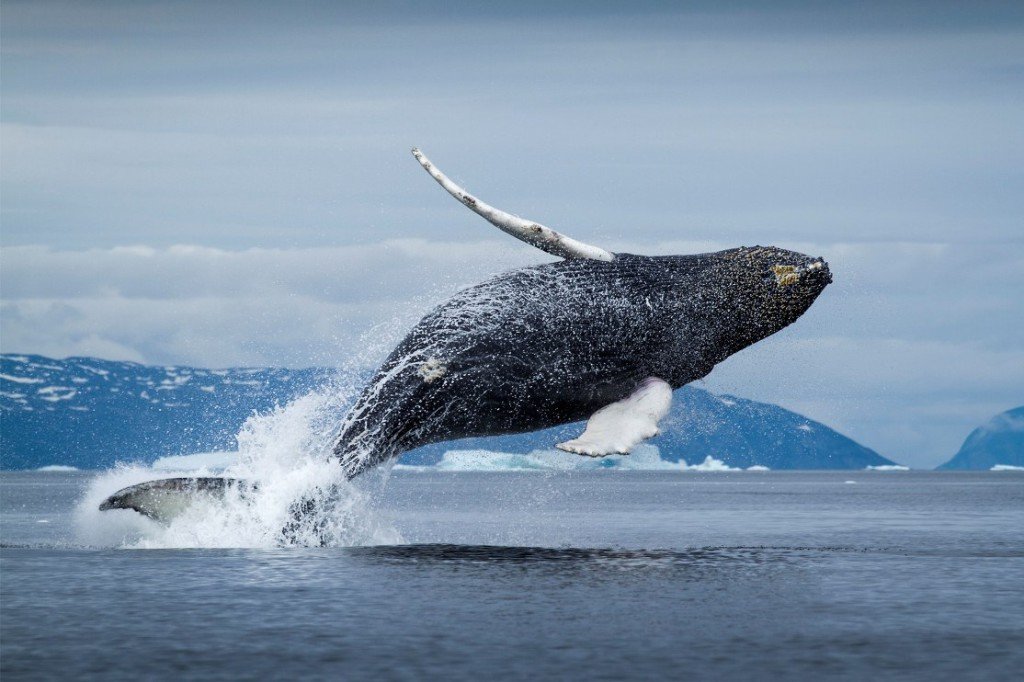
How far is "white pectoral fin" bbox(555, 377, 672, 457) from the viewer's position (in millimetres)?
12984

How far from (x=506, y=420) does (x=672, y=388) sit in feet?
5.94

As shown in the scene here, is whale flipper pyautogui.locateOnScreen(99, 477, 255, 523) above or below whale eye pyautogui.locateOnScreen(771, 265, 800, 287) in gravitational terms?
below

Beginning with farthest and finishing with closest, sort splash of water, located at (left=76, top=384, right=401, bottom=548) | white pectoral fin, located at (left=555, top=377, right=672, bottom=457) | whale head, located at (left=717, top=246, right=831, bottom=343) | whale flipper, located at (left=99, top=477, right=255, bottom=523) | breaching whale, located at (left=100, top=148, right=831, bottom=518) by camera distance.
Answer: whale head, located at (left=717, top=246, right=831, bottom=343) < splash of water, located at (left=76, top=384, right=401, bottom=548) < breaching whale, located at (left=100, top=148, right=831, bottom=518) < whale flipper, located at (left=99, top=477, right=255, bottom=523) < white pectoral fin, located at (left=555, top=377, right=672, bottom=457)

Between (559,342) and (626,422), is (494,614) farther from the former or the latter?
(559,342)

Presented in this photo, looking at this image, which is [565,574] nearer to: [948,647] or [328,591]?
[328,591]

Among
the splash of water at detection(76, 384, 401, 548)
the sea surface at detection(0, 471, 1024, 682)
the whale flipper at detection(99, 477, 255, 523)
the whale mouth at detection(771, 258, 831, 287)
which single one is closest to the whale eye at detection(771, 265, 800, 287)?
the whale mouth at detection(771, 258, 831, 287)

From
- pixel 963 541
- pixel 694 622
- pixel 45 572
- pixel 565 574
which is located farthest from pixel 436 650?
pixel 963 541

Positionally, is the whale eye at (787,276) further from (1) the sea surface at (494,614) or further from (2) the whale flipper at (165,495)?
(2) the whale flipper at (165,495)

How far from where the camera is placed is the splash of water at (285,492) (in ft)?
47.4

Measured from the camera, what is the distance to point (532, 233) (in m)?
14.2

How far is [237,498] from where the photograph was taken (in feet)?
46.3

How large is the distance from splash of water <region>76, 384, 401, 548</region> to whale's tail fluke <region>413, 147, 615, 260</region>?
8.42 feet

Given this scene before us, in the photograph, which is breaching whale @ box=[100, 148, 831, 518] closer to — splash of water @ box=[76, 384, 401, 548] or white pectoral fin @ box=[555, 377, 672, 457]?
white pectoral fin @ box=[555, 377, 672, 457]

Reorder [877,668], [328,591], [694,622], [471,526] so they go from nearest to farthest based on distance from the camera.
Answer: [877,668], [694,622], [328,591], [471,526]
